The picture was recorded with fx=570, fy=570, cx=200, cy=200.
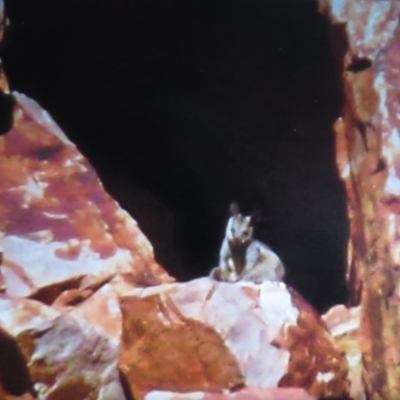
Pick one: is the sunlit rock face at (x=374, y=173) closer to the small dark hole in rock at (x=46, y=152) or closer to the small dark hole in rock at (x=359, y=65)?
the small dark hole in rock at (x=359, y=65)

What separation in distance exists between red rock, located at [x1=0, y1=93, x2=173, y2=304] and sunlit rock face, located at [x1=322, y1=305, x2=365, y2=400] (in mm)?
530

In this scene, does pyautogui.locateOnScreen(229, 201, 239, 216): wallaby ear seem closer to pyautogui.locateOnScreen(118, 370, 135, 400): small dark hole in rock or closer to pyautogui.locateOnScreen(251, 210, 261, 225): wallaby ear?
pyautogui.locateOnScreen(251, 210, 261, 225): wallaby ear

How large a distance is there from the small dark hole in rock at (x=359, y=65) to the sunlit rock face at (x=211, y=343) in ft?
2.57

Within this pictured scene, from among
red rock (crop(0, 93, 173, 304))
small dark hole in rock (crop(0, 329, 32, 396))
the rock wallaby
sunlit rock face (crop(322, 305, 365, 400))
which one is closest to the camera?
small dark hole in rock (crop(0, 329, 32, 396))

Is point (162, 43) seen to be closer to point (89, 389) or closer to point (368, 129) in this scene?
point (368, 129)

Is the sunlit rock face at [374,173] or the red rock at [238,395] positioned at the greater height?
the sunlit rock face at [374,173]

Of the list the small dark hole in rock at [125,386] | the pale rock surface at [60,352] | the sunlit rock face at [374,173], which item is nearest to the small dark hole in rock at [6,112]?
the pale rock surface at [60,352]

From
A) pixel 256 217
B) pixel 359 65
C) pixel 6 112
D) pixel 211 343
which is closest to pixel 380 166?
pixel 359 65

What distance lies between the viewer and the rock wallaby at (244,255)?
1.85m

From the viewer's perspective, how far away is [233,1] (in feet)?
5.96

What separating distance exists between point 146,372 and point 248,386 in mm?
272

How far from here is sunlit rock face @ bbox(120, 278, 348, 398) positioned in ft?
4.94

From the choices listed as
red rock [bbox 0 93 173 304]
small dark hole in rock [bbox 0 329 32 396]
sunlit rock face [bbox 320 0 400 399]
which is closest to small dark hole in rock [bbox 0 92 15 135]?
red rock [bbox 0 93 173 304]

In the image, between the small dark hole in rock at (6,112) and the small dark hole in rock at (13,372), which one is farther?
the small dark hole in rock at (6,112)
